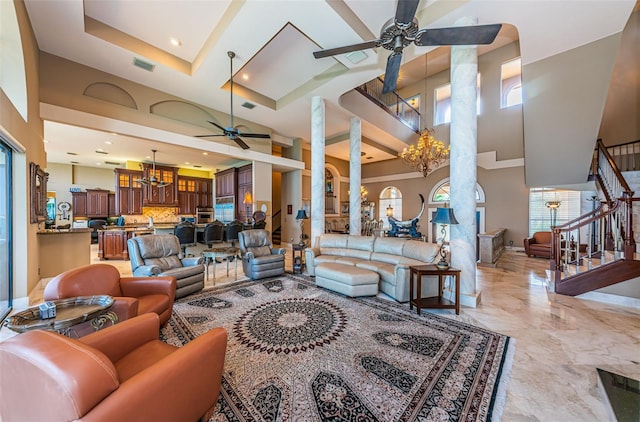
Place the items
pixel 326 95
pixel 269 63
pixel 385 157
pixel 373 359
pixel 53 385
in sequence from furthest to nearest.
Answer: pixel 385 157 → pixel 326 95 → pixel 269 63 → pixel 373 359 → pixel 53 385

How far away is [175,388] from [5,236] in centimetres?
437

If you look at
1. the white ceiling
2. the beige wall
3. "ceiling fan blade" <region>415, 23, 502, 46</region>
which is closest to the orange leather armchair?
the beige wall

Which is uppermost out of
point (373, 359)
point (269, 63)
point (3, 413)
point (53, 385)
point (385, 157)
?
point (269, 63)

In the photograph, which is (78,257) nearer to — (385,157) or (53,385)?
(53,385)

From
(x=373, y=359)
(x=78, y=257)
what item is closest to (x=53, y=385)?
(x=373, y=359)

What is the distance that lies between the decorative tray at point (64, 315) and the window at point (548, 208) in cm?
1090

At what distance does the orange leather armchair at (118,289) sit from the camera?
2.14 meters

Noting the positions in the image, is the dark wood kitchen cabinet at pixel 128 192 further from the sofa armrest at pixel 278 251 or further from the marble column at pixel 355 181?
the marble column at pixel 355 181

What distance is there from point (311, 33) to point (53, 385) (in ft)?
16.1

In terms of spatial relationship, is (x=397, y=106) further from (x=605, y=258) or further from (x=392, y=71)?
(x=605, y=258)

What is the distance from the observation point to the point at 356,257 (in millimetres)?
4945

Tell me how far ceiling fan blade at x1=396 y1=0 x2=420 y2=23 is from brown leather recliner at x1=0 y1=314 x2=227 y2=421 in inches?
128

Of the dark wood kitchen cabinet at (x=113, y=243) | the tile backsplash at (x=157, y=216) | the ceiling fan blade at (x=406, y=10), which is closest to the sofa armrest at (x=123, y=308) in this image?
the ceiling fan blade at (x=406, y=10)

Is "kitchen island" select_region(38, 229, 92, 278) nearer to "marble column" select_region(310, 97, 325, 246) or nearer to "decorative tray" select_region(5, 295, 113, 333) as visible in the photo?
"decorative tray" select_region(5, 295, 113, 333)
